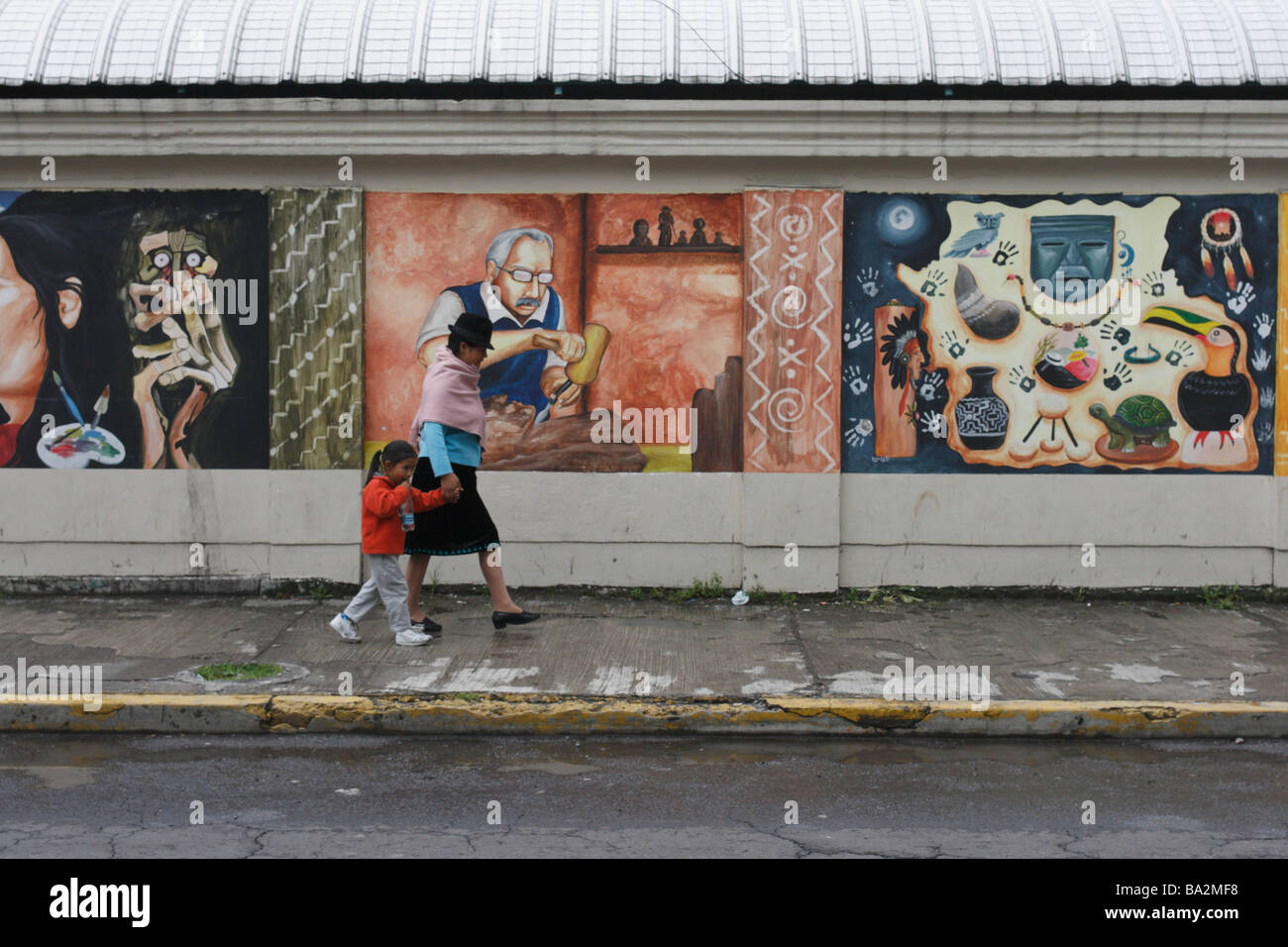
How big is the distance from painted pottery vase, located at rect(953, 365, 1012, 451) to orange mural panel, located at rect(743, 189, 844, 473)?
0.92 metres

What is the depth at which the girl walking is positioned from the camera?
7.14 metres

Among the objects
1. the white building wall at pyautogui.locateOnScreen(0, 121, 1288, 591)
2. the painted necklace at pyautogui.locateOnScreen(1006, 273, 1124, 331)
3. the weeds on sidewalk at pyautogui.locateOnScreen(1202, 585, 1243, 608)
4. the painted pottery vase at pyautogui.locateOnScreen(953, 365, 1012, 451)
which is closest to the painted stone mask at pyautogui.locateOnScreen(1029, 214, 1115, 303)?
the painted necklace at pyautogui.locateOnScreen(1006, 273, 1124, 331)

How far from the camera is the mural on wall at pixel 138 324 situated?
8.80 metres

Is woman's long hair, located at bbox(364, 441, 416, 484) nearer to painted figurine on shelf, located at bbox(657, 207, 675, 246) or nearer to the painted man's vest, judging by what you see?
the painted man's vest

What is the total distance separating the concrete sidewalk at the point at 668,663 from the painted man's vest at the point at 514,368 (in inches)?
56.6

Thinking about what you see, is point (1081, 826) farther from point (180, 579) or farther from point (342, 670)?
point (180, 579)

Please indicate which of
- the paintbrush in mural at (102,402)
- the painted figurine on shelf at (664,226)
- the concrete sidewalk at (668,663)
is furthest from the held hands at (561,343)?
the paintbrush in mural at (102,402)

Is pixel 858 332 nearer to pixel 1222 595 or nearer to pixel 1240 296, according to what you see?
pixel 1240 296

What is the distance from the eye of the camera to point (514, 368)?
880 cm

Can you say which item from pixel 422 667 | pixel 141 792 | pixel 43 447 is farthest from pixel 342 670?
pixel 43 447

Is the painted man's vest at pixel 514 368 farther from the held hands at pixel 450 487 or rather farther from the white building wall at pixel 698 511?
the held hands at pixel 450 487

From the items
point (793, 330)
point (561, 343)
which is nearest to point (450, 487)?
point (561, 343)

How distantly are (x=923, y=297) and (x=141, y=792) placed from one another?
603cm

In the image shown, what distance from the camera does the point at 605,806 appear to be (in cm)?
500
